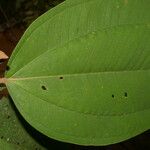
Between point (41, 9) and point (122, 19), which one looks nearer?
point (122, 19)

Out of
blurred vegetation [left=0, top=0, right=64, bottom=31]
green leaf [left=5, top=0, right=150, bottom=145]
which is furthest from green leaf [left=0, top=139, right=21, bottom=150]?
blurred vegetation [left=0, top=0, right=64, bottom=31]

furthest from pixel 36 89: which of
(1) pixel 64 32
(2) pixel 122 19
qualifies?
(2) pixel 122 19

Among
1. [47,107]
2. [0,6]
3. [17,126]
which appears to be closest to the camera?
[47,107]

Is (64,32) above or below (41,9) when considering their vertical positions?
above

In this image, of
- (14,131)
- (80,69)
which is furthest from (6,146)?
(80,69)

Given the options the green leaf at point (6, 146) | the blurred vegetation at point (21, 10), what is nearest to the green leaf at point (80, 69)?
the green leaf at point (6, 146)

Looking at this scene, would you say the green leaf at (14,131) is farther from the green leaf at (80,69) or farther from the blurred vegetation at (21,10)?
the blurred vegetation at (21,10)

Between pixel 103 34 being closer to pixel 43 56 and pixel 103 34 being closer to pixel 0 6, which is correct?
pixel 43 56

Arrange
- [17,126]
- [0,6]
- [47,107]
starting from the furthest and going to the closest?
[0,6], [17,126], [47,107]
